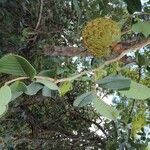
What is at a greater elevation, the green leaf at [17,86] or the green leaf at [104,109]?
the green leaf at [17,86]

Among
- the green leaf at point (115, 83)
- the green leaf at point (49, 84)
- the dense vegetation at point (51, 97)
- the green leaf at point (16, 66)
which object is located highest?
the green leaf at point (16, 66)

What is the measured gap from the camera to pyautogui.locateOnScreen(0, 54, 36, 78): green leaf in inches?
31.3

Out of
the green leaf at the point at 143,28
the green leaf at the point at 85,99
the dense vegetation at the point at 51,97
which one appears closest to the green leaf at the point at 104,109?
the green leaf at the point at 85,99

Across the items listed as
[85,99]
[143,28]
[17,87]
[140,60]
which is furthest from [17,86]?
[140,60]

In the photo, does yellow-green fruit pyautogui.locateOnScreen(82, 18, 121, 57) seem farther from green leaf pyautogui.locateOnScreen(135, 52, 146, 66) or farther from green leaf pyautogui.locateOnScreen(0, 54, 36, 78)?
green leaf pyautogui.locateOnScreen(135, 52, 146, 66)

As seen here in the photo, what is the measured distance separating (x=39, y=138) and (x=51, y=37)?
0.74 metres

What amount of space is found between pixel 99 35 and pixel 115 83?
0.12 metres

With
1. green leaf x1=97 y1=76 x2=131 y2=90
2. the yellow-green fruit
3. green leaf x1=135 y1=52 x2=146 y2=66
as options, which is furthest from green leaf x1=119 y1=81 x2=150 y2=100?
green leaf x1=135 y1=52 x2=146 y2=66

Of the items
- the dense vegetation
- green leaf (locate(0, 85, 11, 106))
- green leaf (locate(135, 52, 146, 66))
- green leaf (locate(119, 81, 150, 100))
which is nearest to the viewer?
green leaf (locate(0, 85, 11, 106))

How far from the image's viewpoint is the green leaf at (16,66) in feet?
2.61

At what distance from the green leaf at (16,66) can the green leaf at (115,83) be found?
0.59 feet

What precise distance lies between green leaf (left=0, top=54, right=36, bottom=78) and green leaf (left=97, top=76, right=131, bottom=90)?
0.18m

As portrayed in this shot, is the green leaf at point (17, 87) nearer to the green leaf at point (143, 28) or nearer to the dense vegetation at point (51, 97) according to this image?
the green leaf at point (143, 28)

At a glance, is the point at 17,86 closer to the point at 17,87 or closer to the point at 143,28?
the point at 17,87
